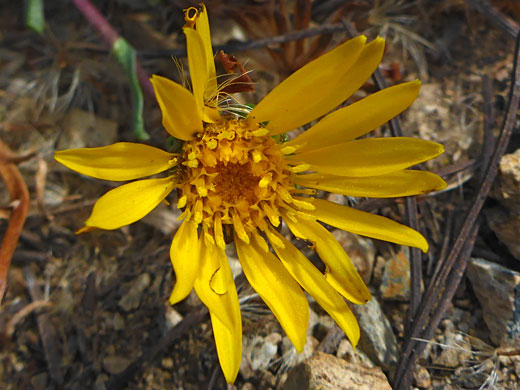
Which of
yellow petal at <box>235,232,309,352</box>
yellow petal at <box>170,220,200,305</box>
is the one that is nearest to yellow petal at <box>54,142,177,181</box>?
yellow petal at <box>170,220,200,305</box>

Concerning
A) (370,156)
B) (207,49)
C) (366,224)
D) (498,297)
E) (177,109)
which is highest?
(207,49)

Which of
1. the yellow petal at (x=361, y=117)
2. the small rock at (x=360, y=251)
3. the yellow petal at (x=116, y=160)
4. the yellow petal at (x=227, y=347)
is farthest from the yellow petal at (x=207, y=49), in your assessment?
the small rock at (x=360, y=251)

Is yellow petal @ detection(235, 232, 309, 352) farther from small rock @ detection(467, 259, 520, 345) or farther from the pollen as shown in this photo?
small rock @ detection(467, 259, 520, 345)

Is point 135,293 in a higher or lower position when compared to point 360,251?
lower

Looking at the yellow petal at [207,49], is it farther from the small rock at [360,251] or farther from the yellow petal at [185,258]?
the small rock at [360,251]

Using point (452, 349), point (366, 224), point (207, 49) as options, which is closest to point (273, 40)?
point (207, 49)

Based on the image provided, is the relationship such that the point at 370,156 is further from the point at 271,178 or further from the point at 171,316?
the point at 171,316
